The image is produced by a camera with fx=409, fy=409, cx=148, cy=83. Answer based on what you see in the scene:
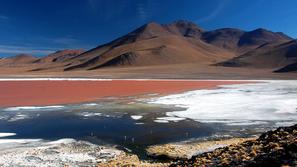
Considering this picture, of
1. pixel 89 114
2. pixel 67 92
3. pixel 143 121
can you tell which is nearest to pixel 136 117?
pixel 143 121

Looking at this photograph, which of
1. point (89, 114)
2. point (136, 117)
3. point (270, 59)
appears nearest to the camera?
point (136, 117)

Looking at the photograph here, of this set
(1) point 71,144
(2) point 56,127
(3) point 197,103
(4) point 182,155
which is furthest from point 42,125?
(3) point 197,103

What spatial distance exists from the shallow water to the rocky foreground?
12.8 feet

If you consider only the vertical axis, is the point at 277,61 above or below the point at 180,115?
above

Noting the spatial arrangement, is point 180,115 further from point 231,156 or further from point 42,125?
point 231,156

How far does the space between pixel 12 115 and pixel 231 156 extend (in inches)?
607

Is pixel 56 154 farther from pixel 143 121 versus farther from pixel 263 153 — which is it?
pixel 143 121

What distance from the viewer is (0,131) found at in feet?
53.5

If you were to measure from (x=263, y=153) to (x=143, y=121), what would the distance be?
36.3 feet

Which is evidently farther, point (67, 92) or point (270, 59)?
point (270, 59)

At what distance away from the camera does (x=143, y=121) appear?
1873 centimetres

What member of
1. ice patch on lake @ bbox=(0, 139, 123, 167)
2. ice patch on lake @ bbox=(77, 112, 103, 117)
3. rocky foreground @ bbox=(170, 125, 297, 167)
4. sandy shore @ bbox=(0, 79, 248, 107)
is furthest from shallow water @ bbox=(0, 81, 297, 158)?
sandy shore @ bbox=(0, 79, 248, 107)

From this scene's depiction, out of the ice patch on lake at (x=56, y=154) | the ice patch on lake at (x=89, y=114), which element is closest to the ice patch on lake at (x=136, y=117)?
the ice patch on lake at (x=89, y=114)

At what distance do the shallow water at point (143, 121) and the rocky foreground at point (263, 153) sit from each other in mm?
3912
